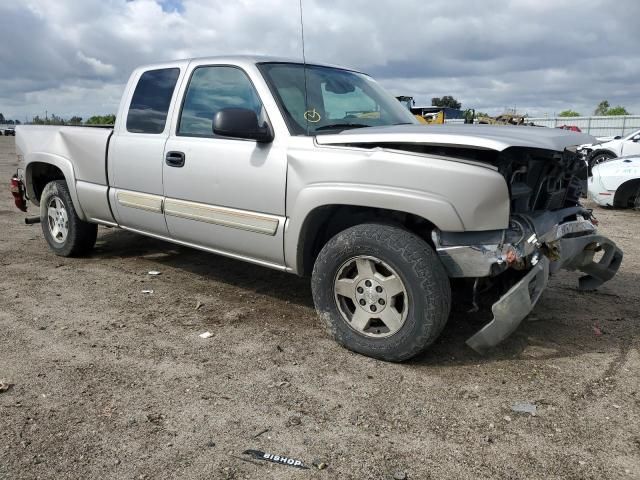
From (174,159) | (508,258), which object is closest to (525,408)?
(508,258)

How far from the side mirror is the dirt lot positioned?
1389 mm

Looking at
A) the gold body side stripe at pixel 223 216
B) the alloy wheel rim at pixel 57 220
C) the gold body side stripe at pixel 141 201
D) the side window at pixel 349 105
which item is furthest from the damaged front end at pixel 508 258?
the alloy wheel rim at pixel 57 220

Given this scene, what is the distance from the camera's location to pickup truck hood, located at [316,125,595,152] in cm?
295

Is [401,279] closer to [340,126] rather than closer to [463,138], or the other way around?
[463,138]

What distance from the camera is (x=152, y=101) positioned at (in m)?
4.77

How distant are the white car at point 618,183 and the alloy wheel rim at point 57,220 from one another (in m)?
8.54

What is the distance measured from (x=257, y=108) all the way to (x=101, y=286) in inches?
90.5

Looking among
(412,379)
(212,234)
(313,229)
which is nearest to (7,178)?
(212,234)

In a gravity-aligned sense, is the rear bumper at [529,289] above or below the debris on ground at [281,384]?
above

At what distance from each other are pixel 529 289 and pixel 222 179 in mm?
2209

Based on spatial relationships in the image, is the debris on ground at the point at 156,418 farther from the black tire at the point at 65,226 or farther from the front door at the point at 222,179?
the black tire at the point at 65,226

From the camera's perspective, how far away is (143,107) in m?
4.85

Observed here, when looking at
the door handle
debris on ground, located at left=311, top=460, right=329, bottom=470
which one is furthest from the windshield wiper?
debris on ground, located at left=311, top=460, right=329, bottom=470

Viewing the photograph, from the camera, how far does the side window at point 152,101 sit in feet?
15.1
